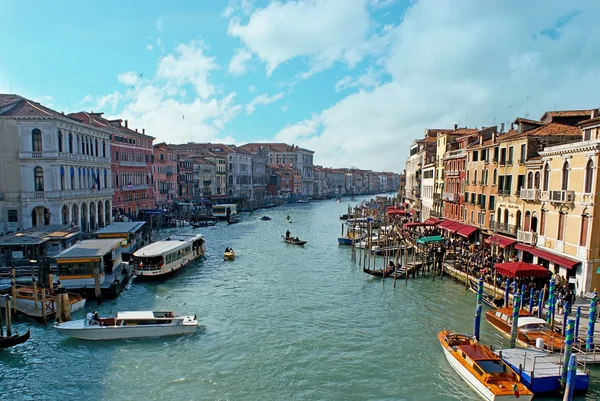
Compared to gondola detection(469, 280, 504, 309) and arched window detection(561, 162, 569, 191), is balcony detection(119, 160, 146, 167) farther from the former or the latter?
arched window detection(561, 162, 569, 191)

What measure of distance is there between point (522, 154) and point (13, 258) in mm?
25919

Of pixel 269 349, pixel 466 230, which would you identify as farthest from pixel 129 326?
pixel 466 230

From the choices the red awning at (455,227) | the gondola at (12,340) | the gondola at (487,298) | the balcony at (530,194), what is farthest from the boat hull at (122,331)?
the red awning at (455,227)

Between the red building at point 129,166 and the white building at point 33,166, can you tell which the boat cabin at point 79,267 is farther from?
the red building at point 129,166

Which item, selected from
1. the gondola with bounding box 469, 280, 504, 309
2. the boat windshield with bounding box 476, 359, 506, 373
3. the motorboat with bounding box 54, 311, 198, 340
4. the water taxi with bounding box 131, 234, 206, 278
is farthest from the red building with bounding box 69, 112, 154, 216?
the boat windshield with bounding box 476, 359, 506, 373

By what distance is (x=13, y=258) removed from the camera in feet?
68.8

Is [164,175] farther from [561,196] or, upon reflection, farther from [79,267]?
[561,196]

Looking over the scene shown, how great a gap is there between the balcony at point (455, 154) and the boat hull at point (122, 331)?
73.5ft

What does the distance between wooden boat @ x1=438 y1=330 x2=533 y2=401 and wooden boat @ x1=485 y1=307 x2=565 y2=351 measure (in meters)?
1.94

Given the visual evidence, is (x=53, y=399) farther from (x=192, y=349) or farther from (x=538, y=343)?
(x=538, y=343)

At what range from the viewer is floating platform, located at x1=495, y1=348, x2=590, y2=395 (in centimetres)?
1120

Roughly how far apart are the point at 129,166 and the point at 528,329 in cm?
3932

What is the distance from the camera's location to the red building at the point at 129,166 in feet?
133

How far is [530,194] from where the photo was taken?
20531 mm
